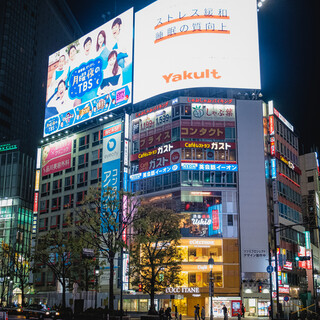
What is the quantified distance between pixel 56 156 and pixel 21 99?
66.2 m

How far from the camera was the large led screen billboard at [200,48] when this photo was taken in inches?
2835

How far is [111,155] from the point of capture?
79250 millimetres

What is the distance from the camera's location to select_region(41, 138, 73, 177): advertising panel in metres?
90.8

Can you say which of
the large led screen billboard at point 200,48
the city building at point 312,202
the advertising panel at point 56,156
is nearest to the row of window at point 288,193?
the city building at point 312,202

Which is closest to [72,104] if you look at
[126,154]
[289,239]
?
[126,154]

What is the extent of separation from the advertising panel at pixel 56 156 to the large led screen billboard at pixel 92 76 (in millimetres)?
3201

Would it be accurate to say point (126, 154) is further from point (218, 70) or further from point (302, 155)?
point (302, 155)

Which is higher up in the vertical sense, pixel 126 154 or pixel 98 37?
pixel 98 37

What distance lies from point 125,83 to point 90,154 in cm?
1494

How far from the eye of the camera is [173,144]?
70250mm

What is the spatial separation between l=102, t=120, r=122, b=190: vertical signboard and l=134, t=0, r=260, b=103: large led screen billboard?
23.5 feet

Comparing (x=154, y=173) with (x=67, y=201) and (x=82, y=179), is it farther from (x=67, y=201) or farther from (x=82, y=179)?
(x=67, y=201)

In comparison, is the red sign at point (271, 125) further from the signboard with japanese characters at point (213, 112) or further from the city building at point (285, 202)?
Answer: the signboard with japanese characters at point (213, 112)

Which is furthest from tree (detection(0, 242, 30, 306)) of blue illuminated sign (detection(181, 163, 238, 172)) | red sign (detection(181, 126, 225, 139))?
red sign (detection(181, 126, 225, 139))
